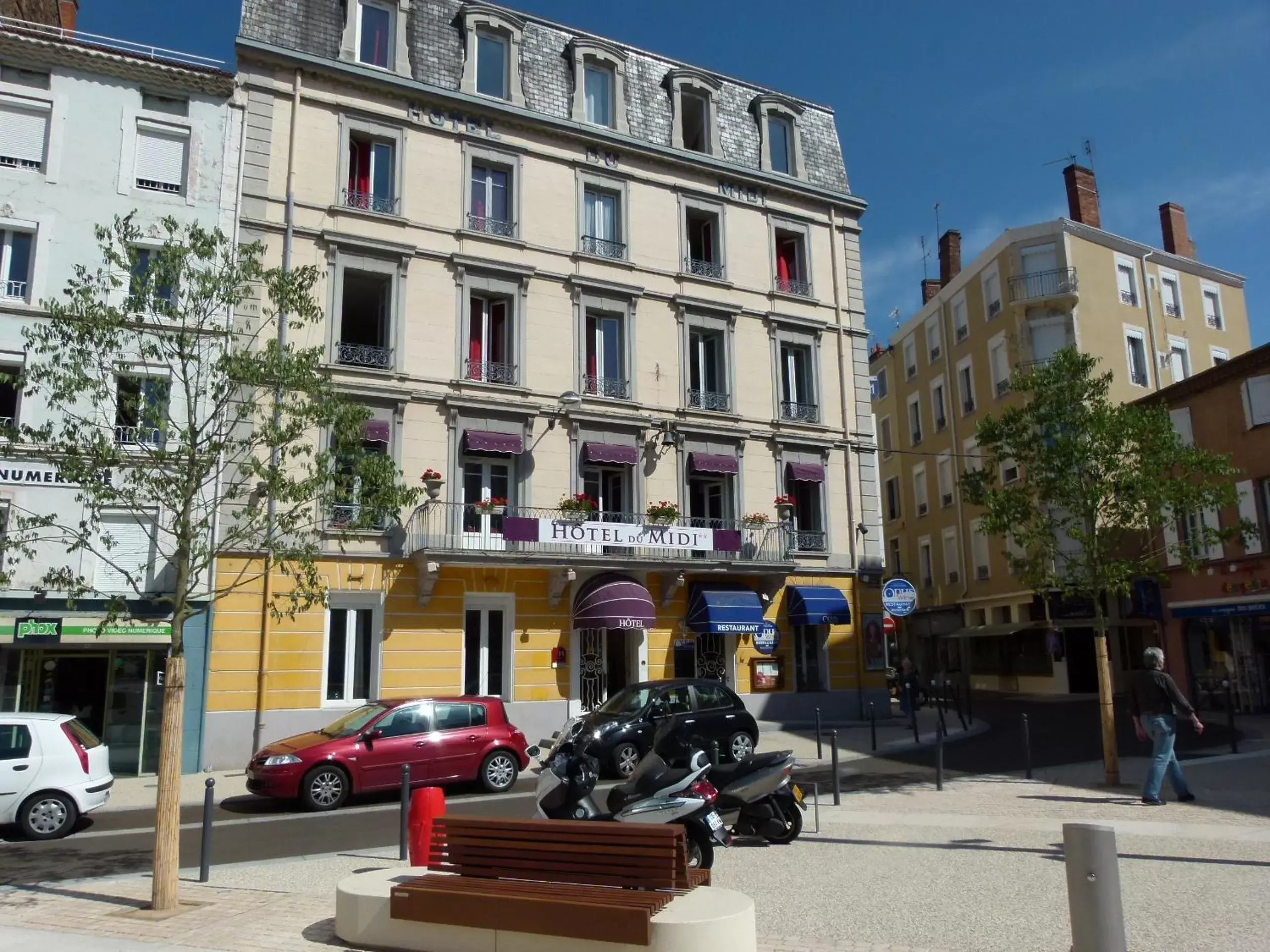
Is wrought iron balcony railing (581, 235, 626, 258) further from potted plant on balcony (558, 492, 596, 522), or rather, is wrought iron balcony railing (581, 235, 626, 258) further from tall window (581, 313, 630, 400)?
potted plant on balcony (558, 492, 596, 522)

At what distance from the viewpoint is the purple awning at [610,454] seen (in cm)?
2167

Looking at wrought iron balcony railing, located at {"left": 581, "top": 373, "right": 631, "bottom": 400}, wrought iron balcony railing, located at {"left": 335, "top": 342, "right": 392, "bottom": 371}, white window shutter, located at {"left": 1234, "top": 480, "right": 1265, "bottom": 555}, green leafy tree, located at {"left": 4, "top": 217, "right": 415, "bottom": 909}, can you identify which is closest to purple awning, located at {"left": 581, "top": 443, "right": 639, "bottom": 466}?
wrought iron balcony railing, located at {"left": 581, "top": 373, "right": 631, "bottom": 400}

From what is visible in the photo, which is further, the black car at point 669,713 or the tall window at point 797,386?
the tall window at point 797,386

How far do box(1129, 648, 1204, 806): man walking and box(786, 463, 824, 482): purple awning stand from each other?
12.5 m

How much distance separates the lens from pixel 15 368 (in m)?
17.9

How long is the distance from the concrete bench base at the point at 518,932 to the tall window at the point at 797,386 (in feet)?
61.9

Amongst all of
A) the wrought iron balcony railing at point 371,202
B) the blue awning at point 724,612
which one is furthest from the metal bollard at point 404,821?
the wrought iron balcony railing at point 371,202

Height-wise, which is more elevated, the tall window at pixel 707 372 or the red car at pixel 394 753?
the tall window at pixel 707 372

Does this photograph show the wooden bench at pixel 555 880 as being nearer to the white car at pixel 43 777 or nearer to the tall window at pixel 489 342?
the white car at pixel 43 777

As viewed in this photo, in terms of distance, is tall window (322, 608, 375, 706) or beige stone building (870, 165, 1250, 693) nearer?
tall window (322, 608, 375, 706)

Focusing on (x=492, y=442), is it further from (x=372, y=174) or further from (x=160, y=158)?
(x=160, y=158)

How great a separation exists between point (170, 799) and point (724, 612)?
1466 cm

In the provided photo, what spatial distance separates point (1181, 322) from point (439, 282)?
29043 mm

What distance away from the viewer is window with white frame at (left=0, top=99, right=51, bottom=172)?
18.6 meters
